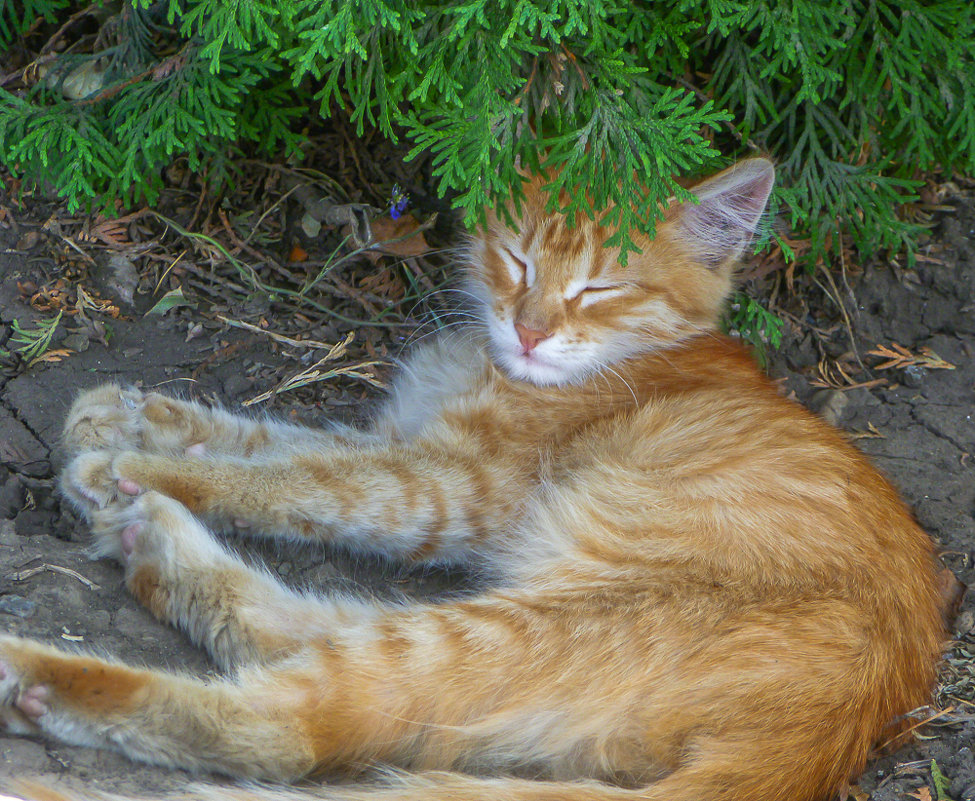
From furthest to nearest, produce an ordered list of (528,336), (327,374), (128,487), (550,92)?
(327,374) < (528,336) < (550,92) < (128,487)

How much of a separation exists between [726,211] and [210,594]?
2395mm

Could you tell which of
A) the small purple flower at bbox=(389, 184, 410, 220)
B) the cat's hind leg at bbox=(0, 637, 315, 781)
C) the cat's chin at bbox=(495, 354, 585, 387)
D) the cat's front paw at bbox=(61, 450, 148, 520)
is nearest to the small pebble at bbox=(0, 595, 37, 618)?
the cat's hind leg at bbox=(0, 637, 315, 781)

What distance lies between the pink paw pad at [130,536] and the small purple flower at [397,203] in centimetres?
214

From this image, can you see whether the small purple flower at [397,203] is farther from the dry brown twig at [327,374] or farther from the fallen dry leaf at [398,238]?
the dry brown twig at [327,374]

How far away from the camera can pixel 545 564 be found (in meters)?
2.99

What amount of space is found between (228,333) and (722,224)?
87.8 inches

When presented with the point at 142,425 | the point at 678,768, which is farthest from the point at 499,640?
the point at 142,425

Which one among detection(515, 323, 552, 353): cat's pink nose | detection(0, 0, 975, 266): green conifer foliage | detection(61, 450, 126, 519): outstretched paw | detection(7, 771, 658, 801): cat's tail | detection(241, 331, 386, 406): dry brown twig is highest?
detection(0, 0, 975, 266): green conifer foliage

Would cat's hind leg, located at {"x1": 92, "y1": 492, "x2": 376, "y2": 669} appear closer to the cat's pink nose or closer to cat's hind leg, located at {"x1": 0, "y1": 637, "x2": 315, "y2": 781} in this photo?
cat's hind leg, located at {"x1": 0, "y1": 637, "x2": 315, "y2": 781}

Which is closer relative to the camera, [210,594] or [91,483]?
[210,594]

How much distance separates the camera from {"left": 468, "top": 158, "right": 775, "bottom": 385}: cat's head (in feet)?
11.6

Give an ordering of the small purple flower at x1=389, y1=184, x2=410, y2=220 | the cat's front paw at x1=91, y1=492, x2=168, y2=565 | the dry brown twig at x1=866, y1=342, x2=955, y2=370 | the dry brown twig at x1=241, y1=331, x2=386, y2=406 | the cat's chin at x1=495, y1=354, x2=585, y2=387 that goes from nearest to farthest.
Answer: the cat's front paw at x1=91, y1=492, x2=168, y2=565 < the cat's chin at x1=495, y1=354, x2=585, y2=387 < the dry brown twig at x1=241, y1=331, x2=386, y2=406 < the dry brown twig at x1=866, y1=342, x2=955, y2=370 < the small purple flower at x1=389, y1=184, x2=410, y2=220

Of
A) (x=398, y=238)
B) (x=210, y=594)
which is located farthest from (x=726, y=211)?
(x=210, y=594)

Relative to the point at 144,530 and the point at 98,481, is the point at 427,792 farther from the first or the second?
the point at 98,481
